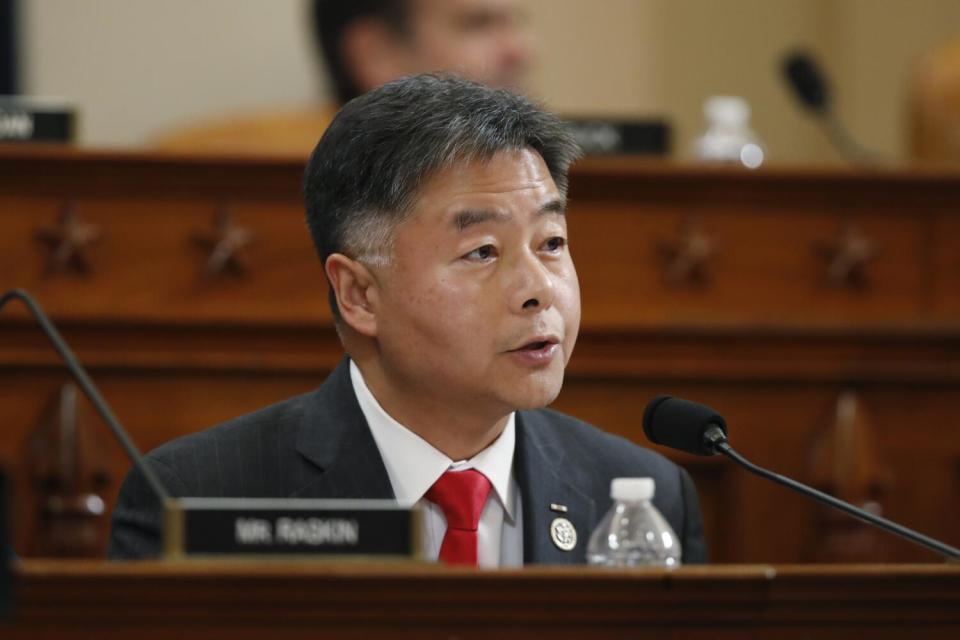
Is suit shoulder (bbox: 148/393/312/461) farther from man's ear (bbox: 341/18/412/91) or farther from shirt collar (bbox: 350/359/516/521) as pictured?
man's ear (bbox: 341/18/412/91)

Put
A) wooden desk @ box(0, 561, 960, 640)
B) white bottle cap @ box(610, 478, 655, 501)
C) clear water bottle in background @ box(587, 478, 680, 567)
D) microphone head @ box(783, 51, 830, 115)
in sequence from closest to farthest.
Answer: wooden desk @ box(0, 561, 960, 640) → white bottle cap @ box(610, 478, 655, 501) → clear water bottle in background @ box(587, 478, 680, 567) → microphone head @ box(783, 51, 830, 115)

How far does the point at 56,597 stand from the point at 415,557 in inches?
12.8

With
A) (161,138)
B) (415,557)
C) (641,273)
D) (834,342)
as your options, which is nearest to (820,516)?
(834,342)

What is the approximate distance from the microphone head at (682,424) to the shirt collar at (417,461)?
12.3 inches

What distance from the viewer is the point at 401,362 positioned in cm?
226

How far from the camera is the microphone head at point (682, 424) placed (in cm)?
198

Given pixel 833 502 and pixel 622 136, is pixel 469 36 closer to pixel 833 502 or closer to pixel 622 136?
pixel 622 136

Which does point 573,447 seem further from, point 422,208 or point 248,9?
point 248,9

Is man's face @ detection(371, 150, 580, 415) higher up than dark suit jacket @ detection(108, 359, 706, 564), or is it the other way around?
man's face @ detection(371, 150, 580, 415)

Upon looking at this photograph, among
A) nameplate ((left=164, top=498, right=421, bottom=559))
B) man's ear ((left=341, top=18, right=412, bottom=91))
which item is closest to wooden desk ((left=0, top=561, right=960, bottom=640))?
nameplate ((left=164, top=498, right=421, bottom=559))

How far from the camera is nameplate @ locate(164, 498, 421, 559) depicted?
1521 mm

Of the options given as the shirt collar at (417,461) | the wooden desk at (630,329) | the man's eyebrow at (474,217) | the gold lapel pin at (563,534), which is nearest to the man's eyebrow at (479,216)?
the man's eyebrow at (474,217)

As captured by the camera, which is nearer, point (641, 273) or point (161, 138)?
point (641, 273)

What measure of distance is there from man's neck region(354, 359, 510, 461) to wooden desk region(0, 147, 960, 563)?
100 centimetres
